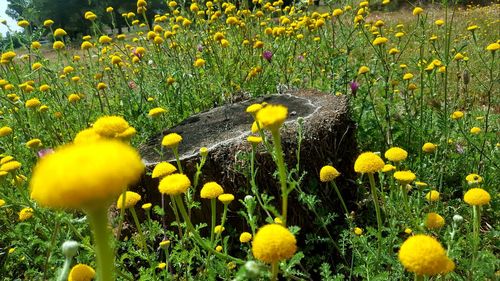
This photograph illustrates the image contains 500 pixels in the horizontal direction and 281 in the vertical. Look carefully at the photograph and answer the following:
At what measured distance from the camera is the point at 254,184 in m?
1.99

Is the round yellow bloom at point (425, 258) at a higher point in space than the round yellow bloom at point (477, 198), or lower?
higher

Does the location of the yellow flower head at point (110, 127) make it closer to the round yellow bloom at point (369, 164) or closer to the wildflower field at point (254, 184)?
the wildflower field at point (254, 184)

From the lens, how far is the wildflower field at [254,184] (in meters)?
1.12

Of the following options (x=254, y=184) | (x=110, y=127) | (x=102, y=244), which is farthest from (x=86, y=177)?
(x=254, y=184)

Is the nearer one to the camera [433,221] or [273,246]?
[273,246]

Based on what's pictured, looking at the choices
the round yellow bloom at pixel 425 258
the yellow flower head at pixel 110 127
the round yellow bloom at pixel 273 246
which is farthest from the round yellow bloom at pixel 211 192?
the round yellow bloom at pixel 425 258

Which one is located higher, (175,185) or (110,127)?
(110,127)

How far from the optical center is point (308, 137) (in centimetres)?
301

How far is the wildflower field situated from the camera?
1.12 m

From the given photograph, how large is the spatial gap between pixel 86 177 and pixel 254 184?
4.85ft

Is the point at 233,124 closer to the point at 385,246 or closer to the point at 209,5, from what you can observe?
the point at 385,246

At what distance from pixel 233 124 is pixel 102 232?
279 centimetres

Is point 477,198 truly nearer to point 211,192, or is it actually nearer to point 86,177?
point 211,192

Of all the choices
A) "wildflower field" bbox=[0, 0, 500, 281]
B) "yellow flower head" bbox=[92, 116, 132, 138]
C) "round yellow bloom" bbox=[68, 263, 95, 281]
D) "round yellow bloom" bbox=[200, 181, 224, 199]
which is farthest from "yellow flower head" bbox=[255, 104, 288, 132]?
"round yellow bloom" bbox=[68, 263, 95, 281]
